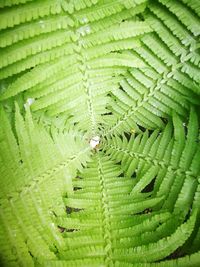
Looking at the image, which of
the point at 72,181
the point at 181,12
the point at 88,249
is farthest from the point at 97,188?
the point at 181,12

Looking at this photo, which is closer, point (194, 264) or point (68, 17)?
point (194, 264)

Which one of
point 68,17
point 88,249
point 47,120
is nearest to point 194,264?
point 88,249

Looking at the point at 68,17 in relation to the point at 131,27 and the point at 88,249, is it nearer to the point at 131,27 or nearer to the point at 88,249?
the point at 131,27

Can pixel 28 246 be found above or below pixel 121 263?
above

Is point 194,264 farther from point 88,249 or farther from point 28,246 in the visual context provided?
point 28,246

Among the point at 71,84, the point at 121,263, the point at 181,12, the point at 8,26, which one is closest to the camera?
the point at 8,26

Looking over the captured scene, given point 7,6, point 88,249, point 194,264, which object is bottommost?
point 194,264

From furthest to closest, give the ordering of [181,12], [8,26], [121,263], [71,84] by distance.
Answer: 1. [71,84]
2. [181,12]
3. [121,263]
4. [8,26]
